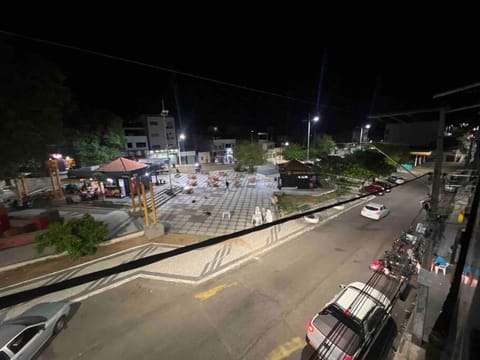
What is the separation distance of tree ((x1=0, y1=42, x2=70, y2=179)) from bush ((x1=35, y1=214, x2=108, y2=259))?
4763 millimetres

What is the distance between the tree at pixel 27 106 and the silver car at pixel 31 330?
813 cm

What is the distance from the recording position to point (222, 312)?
21.6 ft

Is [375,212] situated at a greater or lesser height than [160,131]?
lesser

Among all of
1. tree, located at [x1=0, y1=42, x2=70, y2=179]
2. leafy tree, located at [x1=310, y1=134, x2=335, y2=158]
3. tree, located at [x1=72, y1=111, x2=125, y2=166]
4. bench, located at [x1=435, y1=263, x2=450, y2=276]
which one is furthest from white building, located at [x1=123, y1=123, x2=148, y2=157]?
bench, located at [x1=435, y1=263, x2=450, y2=276]

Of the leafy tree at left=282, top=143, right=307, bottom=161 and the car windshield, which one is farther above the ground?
the leafy tree at left=282, top=143, right=307, bottom=161

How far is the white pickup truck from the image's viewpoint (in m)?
4.95

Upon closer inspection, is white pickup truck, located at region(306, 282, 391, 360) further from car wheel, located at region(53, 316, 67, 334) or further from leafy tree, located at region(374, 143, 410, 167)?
leafy tree, located at region(374, 143, 410, 167)

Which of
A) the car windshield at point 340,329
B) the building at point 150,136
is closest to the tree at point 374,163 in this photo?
the car windshield at point 340,329

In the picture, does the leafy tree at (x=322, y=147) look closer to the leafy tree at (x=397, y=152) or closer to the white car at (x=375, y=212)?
the leafy tree at (x=397, y=152)

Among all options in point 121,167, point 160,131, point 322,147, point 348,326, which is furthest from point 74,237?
point 322,147

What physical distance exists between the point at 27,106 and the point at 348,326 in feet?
55.3

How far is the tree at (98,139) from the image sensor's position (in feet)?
80.6

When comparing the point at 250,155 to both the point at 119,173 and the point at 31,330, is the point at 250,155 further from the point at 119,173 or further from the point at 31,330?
the point at 31,330

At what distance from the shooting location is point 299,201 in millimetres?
16875
